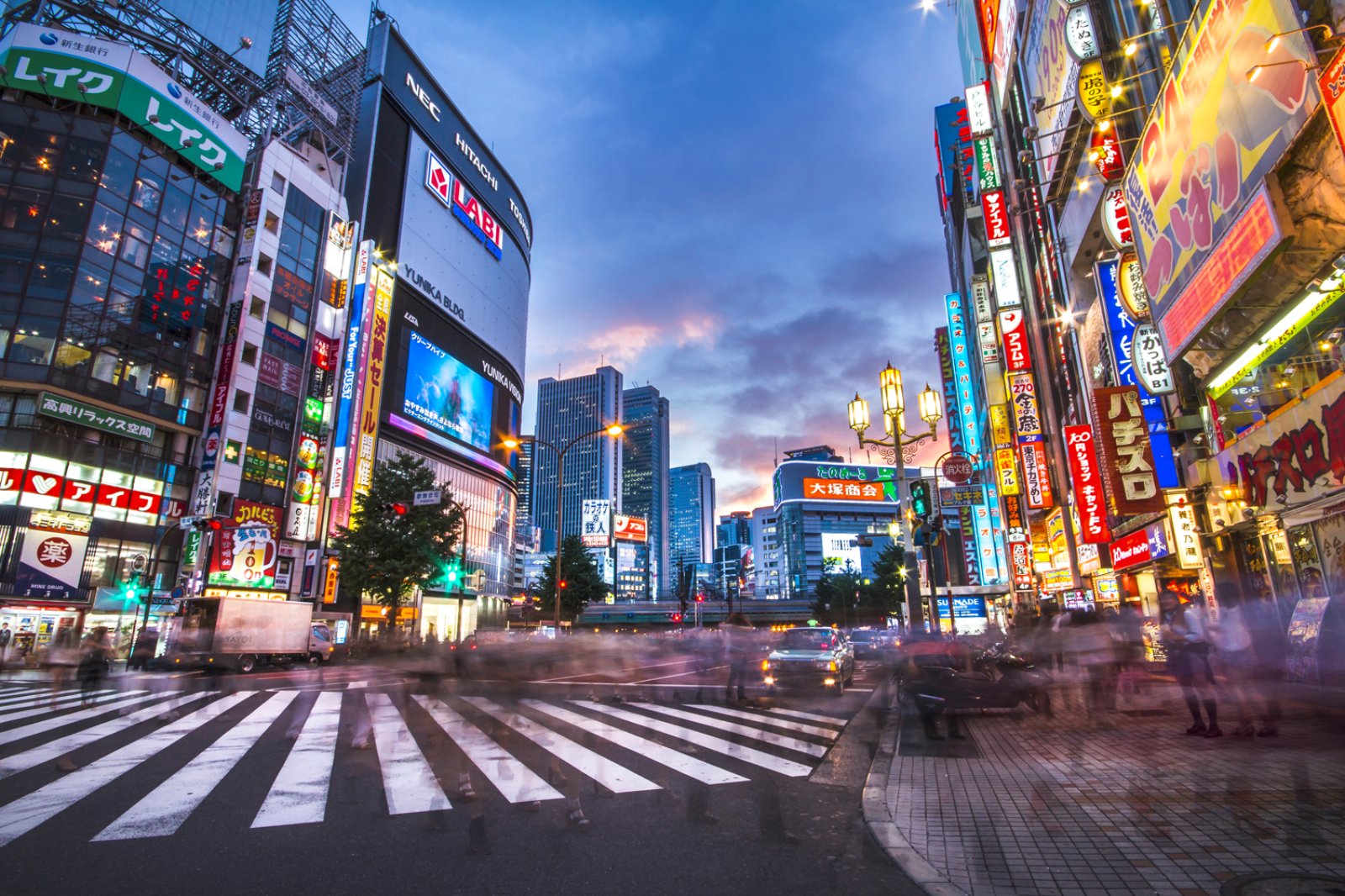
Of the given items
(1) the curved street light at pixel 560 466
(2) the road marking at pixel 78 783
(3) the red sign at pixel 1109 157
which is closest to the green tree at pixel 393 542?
(1) the curved street light at pixel 560 466

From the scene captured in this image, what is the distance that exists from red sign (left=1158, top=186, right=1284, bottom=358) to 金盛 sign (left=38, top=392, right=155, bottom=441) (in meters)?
42.8

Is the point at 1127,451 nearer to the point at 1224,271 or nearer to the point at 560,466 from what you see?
the point at 1224,271

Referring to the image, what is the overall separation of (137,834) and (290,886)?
6.53 ft

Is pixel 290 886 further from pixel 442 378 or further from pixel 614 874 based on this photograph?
pixel 442 378

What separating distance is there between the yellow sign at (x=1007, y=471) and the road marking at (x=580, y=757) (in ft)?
88.2

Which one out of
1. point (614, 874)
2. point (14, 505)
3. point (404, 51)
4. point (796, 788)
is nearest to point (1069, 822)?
point (796, 788)

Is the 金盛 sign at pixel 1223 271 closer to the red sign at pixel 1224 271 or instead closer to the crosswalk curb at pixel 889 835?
the red sign at pixel 1224 271

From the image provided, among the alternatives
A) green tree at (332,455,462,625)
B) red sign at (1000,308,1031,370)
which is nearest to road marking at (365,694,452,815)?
red sign at (1000,308,1031,370)

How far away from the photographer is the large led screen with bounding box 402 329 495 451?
5950 cm

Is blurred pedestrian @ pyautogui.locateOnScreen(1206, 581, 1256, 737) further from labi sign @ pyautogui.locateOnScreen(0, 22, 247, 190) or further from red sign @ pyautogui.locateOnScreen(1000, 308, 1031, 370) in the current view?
labi sign @ pyautogui.locateOnScreen(0, 22, 247, 190)

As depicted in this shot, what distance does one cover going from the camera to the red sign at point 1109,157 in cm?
1545

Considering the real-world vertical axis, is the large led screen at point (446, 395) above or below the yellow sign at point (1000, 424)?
above

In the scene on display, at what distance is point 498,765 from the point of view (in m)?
7.34

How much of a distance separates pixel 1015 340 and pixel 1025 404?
295cm
